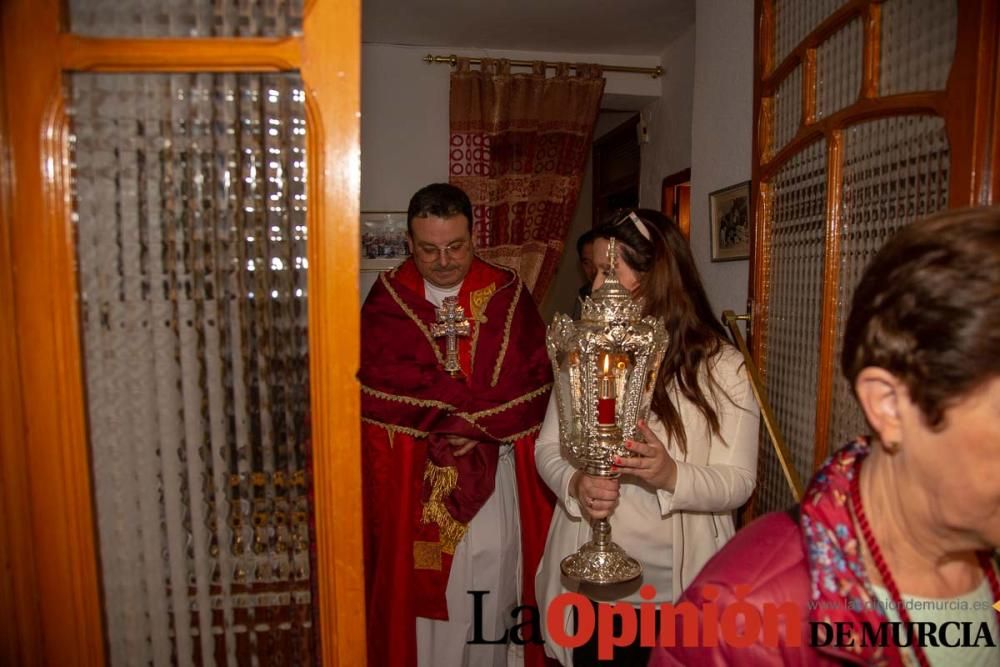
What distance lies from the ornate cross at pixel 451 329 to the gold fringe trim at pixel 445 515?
37cm

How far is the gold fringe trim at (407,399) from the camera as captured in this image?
2.17 m

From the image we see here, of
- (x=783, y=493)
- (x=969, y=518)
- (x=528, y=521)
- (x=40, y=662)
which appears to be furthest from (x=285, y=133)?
(x=783, y=493)

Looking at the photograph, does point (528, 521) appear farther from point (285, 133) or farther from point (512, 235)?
point (512, 235)

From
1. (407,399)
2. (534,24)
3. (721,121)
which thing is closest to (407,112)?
(534,24)

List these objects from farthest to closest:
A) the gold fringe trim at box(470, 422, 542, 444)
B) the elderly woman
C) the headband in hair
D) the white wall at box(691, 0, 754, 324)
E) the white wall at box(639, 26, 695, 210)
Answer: the white wall at box(639, 26, 695, 210) → the white wall at box(691, 0, 754, 324) → the gold fringe trim at box(470, 422, 542, 444) → the headband in hair → the elderly woman

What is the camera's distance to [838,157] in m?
1.84

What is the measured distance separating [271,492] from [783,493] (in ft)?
5.92

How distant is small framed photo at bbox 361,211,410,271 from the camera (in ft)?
15.0

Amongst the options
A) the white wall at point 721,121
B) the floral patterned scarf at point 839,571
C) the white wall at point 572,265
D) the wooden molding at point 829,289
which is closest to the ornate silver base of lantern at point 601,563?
the floral patterned scarf at point 839,571

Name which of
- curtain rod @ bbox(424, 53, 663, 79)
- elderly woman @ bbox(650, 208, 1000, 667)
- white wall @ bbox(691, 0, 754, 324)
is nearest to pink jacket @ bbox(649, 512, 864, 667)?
elderly woman @ bbox(650, 208, 1000, 667)

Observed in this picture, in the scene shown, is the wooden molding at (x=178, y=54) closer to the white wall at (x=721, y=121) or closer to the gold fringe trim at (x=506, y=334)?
the gold fringe trim at (x=506, y=334)

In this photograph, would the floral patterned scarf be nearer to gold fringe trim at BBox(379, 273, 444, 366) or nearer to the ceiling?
gold fringe trim at BBox(379, 273, 444, 366)

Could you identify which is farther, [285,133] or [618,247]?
[618,247]

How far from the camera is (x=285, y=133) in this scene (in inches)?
39.0
